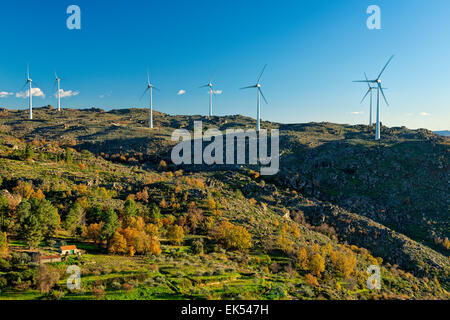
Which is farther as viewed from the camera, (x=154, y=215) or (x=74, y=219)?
(x=154, y=215)

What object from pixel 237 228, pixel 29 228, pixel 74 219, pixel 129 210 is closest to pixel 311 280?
pixel 237 228

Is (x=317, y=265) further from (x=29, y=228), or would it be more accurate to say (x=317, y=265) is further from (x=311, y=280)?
(x=29, y=228)

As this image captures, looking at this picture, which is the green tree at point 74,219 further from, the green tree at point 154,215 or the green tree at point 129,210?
the green tree at point 154,215

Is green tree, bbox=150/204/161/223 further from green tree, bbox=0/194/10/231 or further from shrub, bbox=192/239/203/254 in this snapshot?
green tree, bbox=0/194/10/231

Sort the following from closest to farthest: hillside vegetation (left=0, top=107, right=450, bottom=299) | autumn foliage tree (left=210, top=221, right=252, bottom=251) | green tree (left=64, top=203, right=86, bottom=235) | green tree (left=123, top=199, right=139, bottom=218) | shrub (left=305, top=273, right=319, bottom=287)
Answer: hillside vegetation (left=0, top=107, right=450, bottom=299) < shrub (left=305, top=273, right=319, bottom=287) < green tree (left=64, top=203, right=86, bottom=235) < autumn foliage tree (left=210, top=221, right=252, bottom=251) < green tree (left=123, top=199, right=139, bottom=218)

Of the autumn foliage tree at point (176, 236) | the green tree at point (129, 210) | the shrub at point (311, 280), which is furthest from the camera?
the green tree at point (129, 210)

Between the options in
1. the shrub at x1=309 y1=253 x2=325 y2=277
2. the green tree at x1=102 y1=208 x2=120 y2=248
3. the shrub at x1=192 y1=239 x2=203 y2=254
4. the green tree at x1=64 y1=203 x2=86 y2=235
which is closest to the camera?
the green tree at x1=102 y1=208 x2=120 y2=248

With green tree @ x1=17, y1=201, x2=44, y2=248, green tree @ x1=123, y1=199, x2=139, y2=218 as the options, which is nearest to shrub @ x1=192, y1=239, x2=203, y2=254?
green tree @ x1=123, y1=199, x2=139, y2=218

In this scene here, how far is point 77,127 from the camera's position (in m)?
181

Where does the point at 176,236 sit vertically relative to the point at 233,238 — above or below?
above

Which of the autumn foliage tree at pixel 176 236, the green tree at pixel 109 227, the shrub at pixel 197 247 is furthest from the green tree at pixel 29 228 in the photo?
the shrub at pixel 197 247
